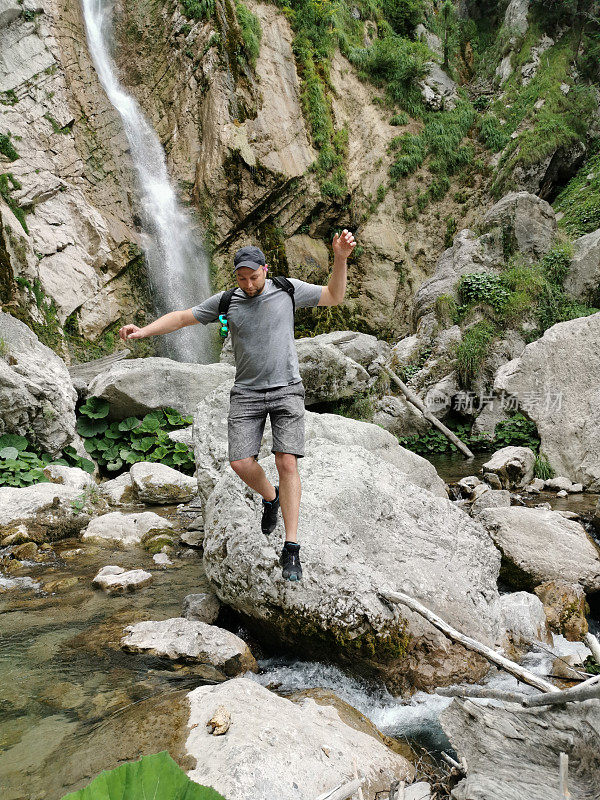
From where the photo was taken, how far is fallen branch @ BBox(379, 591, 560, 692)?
2.41 metres

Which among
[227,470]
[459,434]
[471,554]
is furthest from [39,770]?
[459,434]

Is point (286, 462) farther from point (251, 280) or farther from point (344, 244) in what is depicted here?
point (344, 244)

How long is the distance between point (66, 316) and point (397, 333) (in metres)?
12.1

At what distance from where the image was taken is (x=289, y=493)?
3.72m

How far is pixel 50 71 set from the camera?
52.8ft

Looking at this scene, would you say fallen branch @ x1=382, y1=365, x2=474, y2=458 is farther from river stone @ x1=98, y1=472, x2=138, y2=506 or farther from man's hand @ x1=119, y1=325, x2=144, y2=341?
man's hand @ x1=119, y1=325, x2=144, y2=341

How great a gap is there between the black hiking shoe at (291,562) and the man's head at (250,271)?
180 centimetres

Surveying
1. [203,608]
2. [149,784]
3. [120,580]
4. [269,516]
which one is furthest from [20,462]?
[149,784]

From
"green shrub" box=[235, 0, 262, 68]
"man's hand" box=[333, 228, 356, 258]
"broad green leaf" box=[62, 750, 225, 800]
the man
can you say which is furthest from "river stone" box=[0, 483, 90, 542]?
"green shrub" box=[235, 0, 262, 68]

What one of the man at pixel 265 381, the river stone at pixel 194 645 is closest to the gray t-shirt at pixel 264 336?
the man at pixel 265 381

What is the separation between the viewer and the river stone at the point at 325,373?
1158 centimetres

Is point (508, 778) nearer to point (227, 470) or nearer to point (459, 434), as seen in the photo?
point (227, 470)

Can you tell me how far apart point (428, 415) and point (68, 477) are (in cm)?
908

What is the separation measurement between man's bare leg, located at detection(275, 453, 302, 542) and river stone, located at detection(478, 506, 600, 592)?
288 centimetres
